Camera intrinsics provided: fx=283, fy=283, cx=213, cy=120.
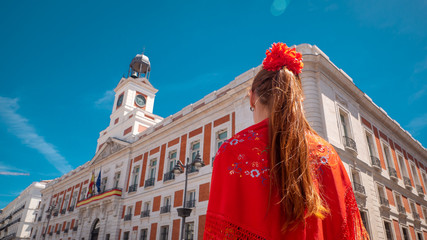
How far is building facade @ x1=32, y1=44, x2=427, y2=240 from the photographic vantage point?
52.2 ft

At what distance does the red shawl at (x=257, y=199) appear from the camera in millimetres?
1457

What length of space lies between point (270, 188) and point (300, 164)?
241 mm

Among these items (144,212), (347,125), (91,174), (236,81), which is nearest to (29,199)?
(91,174)

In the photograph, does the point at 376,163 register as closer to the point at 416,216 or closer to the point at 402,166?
the point at 416,216

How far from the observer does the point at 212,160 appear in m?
18.0

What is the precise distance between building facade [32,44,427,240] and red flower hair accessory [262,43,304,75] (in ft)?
43.4

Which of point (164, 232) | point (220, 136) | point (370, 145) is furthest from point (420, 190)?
point (164, 232)

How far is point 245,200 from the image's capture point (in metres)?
1.50

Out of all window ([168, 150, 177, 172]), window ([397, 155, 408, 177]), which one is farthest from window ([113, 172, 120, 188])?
window ([397, 155, 408, 177])

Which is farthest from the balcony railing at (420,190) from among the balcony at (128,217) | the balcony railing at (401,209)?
the balcony at (128,217)

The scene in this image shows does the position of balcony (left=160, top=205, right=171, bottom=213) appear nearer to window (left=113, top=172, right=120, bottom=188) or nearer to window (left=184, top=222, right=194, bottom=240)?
window (left=184, top=222, right=194, bottom=240)

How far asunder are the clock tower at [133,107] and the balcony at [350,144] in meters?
19.4

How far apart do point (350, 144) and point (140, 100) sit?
27067mm

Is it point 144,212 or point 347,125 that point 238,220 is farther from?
point 144,212
